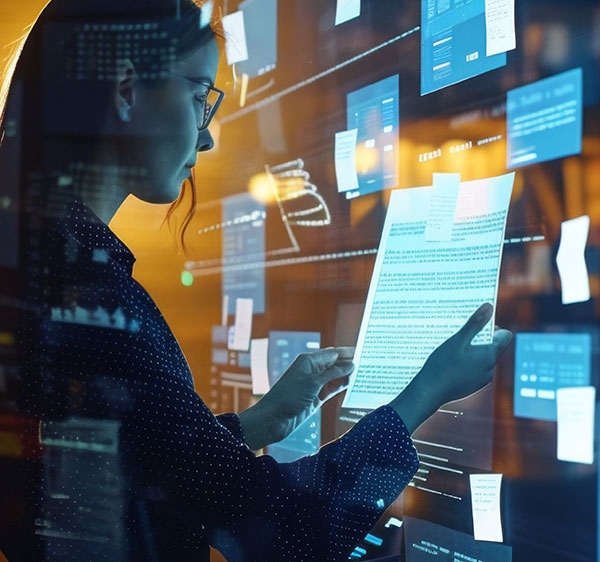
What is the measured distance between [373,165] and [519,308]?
48cm

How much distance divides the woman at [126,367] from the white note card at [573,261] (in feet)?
0.45

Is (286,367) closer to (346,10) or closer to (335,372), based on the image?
(335,372)

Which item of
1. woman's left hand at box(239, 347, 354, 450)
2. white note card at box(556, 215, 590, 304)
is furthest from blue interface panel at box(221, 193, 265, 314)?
white note card at box(556, 215, 590, 304)

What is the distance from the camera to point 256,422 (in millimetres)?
1407

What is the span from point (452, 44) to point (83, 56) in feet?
2.09

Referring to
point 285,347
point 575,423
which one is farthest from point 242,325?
point 575,423

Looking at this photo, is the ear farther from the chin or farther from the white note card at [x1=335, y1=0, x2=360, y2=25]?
the white note card at [x1=335, y1=0, x2=360, y2=25]

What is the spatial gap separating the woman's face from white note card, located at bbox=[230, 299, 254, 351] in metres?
0.70

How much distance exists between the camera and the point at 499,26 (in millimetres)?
1162

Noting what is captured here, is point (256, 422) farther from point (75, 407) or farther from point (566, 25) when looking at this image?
point (566, 25)

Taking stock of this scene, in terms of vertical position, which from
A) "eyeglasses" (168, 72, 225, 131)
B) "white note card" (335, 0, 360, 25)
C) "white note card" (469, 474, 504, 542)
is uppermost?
"white note card" (335, 0, 360, 25)

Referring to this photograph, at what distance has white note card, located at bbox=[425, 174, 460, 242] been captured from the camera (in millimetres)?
1210

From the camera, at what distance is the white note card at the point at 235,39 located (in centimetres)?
195

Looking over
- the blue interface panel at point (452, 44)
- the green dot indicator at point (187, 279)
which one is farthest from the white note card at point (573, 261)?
the green dot indicator at point (187, 279)
